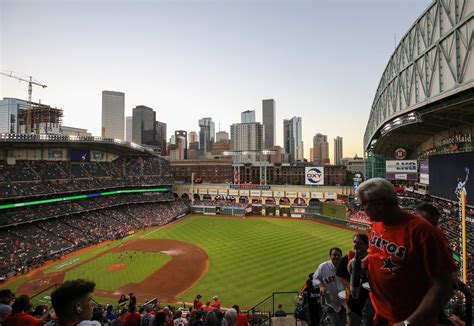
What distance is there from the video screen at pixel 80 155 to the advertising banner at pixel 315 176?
4721cm

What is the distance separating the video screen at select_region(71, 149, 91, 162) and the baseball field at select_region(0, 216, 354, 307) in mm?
22282

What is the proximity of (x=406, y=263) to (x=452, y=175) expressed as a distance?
81.4 feet

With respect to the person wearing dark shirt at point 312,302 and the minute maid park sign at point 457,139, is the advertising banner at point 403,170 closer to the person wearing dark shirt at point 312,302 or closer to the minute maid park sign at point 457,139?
the minute maid park sign at point 457,139

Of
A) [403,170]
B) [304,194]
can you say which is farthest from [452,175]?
[304,194]

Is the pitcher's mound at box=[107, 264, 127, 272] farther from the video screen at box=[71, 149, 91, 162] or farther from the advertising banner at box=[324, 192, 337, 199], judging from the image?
the advertising banner at box=[324, 192, 337, 199]

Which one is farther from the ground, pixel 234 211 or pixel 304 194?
pixel 304 194

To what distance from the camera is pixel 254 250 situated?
111ft

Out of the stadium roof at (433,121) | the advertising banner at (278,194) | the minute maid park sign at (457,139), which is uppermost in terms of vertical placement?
the stadium roof at (433,121)

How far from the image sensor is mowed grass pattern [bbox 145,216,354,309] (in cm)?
2316

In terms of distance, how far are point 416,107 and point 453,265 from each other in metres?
18.2

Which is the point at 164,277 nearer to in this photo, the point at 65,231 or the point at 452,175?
the point at 65,231

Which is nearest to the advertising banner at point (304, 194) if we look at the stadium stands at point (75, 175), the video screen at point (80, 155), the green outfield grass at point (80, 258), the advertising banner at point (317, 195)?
the advertising banner at point (317, 195)

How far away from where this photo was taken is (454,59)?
1295 centimetres

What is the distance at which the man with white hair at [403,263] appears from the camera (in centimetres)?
234
